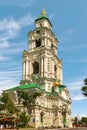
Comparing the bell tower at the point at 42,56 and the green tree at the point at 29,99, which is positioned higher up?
the bell tower at the point at 42,56

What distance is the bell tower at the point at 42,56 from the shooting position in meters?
109

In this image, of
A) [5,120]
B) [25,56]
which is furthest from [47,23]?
[5,120]

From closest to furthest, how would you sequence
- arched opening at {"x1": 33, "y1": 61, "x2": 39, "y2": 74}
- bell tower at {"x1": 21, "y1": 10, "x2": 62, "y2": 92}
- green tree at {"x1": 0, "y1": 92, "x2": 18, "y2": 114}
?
green tree at {"x1": 0, "y1": 92, "x2": 18, "y2": 114} → bell tower at {"x1": 21, "y1": 10, "x2": 62, "y2": 92} → arched opening at {"x1": 33, "y1": 61, "x2": 39, "y2": 74}

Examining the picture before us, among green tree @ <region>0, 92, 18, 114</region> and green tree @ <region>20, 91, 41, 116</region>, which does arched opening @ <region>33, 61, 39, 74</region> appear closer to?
green tree @ <region>20, 91, 41, 116</region>

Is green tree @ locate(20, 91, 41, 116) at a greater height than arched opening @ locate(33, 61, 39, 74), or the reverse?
arched opening @ locate(33, 61, 39, 74)

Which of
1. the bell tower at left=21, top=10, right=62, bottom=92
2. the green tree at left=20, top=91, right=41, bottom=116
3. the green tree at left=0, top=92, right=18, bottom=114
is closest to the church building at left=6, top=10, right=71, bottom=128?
the bell tower at left=21, top=10, right=62, bottom=92

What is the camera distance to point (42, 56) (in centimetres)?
11025

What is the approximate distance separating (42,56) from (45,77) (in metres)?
9.65

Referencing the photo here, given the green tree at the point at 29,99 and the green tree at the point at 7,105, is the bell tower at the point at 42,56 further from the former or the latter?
the green tree at the point at 7,105

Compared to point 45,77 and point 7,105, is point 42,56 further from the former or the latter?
point 7,105

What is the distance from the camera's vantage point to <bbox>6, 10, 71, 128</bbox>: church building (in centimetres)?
10075

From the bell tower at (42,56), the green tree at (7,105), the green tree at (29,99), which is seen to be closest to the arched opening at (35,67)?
the bell tower at (42,56)

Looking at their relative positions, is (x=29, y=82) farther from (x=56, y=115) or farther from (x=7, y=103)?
(x=7, y=103)

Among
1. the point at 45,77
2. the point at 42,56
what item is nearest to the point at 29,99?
the point at 45,77
